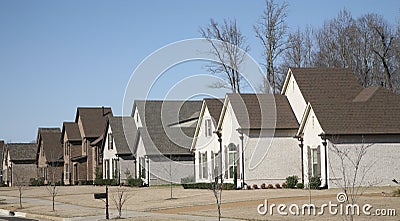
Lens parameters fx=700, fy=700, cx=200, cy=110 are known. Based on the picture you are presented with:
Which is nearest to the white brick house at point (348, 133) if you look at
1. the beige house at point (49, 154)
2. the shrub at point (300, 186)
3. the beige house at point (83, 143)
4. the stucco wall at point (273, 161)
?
the shrub at point (300, 186)

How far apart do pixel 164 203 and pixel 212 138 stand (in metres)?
14.2

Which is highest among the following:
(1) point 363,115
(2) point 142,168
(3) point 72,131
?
(3) point 72,131

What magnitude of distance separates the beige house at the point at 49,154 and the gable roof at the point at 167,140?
79.5 ft

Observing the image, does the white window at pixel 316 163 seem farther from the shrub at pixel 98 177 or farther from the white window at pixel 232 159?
the shrub at pixel 98 177

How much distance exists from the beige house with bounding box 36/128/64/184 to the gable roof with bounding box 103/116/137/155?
61.2 feet

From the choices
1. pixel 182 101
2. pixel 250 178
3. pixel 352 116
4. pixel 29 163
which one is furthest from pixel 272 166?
pixel 29 163

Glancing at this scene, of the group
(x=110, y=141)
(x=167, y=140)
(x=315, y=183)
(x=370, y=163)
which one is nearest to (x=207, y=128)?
(x=167, y=140)

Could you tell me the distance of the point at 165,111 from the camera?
69.2 m

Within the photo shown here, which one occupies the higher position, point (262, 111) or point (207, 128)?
point (262, 111)

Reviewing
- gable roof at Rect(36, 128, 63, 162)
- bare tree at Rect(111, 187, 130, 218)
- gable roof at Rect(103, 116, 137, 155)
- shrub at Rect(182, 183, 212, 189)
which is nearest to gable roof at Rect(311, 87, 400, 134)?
shrub at Rect(182, 183, 212, 189)

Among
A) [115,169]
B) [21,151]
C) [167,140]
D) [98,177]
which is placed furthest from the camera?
[21,151]

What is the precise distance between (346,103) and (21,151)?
207 feet

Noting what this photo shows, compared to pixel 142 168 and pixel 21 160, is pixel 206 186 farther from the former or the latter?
pixel 21 160

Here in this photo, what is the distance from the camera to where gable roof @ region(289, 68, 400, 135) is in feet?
141
